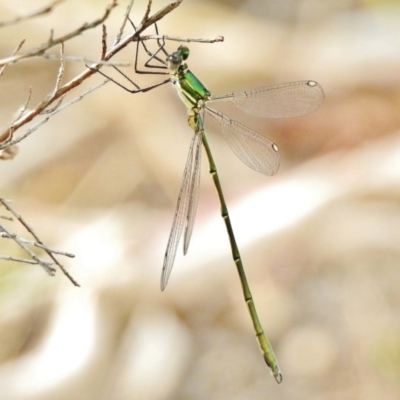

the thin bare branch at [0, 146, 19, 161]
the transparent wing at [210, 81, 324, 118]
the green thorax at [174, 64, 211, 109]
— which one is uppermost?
the thin bare branch at [0, 146, 19, 161]

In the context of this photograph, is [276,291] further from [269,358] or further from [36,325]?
[269,358]

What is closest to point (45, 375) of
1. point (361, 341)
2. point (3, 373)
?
point (3, 373)

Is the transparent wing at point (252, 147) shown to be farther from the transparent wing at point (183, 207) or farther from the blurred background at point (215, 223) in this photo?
A: the blurred background at point (215, 223)

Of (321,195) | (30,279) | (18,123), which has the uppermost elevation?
(18,123)

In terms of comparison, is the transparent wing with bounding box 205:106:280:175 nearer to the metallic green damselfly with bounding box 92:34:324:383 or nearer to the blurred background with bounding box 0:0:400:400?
the metallic green damselfly with bounding box 92:34:324:383

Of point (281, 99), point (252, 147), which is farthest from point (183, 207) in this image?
point (281, 99)

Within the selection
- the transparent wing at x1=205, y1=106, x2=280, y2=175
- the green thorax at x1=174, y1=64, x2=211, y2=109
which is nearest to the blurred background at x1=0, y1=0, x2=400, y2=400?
the transparent wing at x1=205, y1=106, x2=280, y2=175
